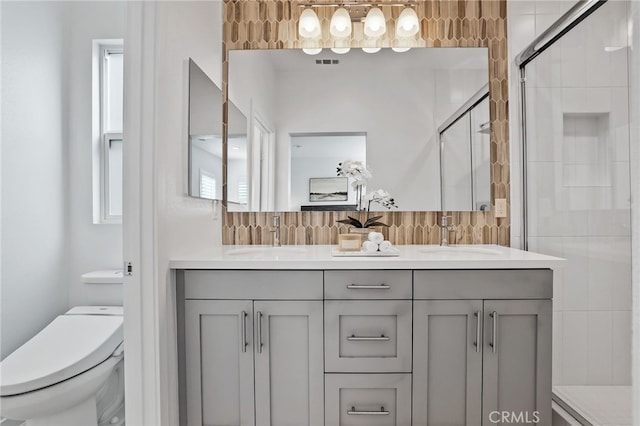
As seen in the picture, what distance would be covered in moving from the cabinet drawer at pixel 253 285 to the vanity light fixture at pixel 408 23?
5.00ft

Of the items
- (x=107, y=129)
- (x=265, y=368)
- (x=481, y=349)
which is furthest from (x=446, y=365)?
(x=107, y=129)

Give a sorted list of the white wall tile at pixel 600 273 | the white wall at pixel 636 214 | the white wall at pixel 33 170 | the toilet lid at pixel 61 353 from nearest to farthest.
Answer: the white wall at pixel 636 214 → the toilet lid at pixel 61 353 → the white wall tile at pixel 600 273 → the white wall at pixel 33 170

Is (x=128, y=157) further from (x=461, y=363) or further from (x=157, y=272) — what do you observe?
(x=461, y=363)

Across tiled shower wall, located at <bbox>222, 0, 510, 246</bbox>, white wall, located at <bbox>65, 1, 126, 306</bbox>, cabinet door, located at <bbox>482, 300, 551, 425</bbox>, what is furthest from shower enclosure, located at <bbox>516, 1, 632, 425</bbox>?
white wall, located at <bbox>65, 1, 126, 306</bbox>

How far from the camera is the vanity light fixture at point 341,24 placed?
214 cm

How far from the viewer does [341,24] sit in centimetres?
214

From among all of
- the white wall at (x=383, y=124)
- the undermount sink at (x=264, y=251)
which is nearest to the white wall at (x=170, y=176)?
the undermount sink at (x=264, y=251)

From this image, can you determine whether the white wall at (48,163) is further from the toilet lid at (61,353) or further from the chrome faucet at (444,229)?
the chrome faucet at (444,229)

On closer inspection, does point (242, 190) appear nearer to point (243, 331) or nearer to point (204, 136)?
point (204, 136)

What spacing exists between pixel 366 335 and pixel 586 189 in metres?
1.19

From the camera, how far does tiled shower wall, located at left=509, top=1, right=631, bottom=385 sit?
1.50 m

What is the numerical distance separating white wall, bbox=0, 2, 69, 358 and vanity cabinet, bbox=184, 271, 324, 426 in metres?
1.15

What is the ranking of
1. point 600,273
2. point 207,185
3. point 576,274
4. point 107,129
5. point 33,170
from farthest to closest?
point 107,129 < point 33,170 < point 207,185 < point 576,274 < point 600,273

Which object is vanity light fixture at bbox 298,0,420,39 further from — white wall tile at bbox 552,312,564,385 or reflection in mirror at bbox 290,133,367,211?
white wall tile at bbox 552,312,564,385
